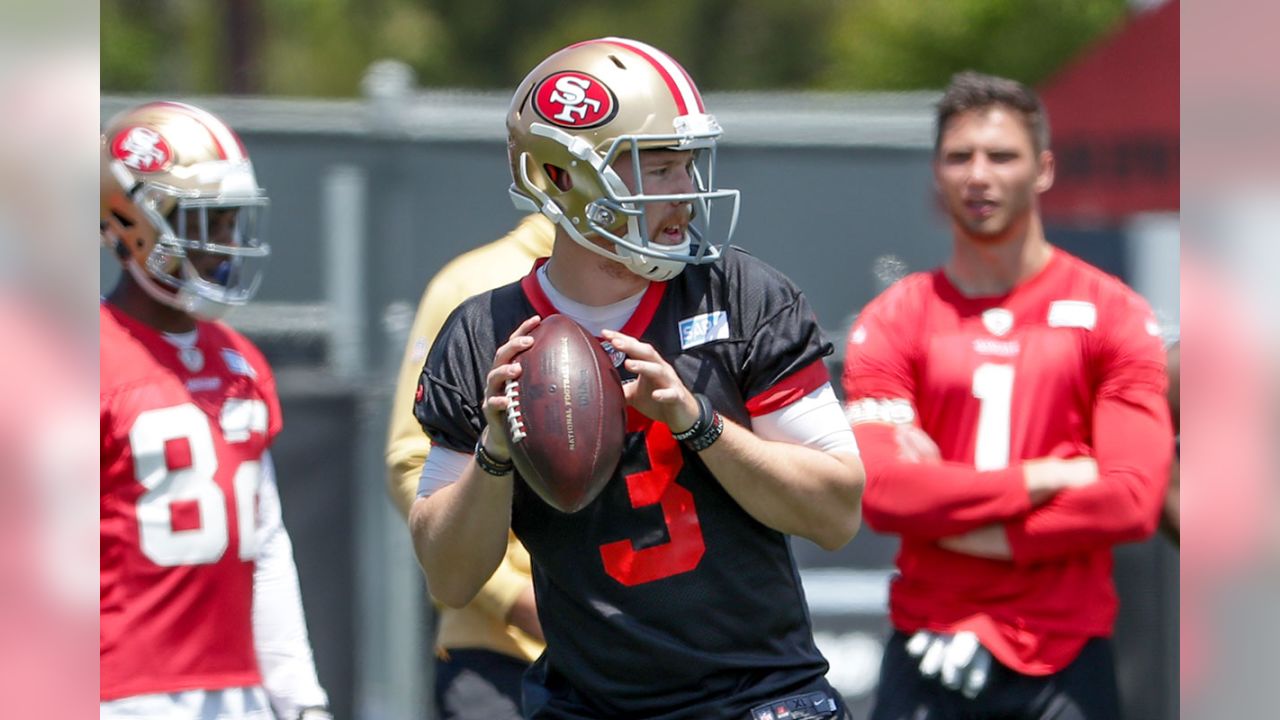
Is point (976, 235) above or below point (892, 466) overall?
above

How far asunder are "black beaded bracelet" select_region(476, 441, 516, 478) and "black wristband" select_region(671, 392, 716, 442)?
29 cm

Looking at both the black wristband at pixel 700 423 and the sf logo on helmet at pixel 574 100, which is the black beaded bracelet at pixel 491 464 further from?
the sf logo on helmet at pixel 574 100

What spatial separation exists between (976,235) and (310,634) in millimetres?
2941

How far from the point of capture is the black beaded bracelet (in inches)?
117

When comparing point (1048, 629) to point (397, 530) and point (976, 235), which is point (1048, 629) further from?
point (397, 530)

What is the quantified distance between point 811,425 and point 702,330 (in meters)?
0.26

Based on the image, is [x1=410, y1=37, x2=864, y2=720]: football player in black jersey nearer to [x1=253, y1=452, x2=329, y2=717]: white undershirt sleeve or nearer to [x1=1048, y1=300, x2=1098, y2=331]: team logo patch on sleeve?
[x1=253, y1=452, x2=329, y2=717]: white undershirt sleeve

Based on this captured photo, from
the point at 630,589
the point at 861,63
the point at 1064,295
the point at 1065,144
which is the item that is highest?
Result: the point at 861,63

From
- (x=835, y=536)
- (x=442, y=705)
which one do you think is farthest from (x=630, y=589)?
(x=442, y=705)

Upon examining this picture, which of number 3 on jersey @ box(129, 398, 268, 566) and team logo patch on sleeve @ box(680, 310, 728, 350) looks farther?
number 3 on jersey @ box(129, 398, 268, 566)

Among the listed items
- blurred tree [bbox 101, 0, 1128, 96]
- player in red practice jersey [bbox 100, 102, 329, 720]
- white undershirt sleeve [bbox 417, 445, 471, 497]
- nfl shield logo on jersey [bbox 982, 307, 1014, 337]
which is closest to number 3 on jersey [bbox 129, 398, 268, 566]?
player in red practice jersey [bbox 100, 102, 329, 720]

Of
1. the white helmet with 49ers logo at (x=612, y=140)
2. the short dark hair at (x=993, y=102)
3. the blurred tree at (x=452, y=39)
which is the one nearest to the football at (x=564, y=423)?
the white helmet with 49ers logo at (x=612, y=140)

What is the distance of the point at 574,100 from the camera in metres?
3.16

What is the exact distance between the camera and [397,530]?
20.5 ft
